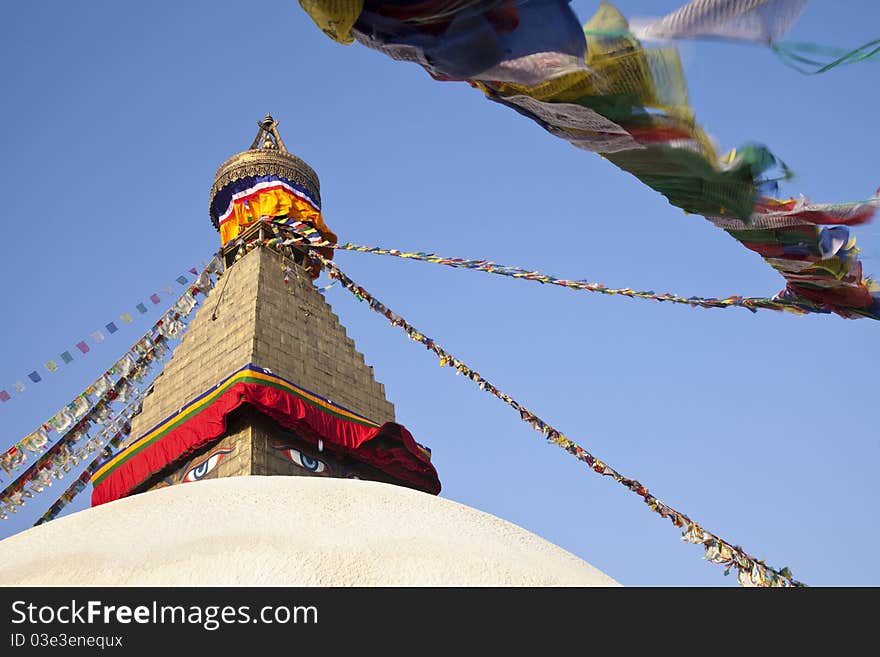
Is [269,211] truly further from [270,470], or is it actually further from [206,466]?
[270,470]

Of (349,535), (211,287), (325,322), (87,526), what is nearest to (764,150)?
(349,535)

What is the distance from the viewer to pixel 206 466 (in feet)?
31.7

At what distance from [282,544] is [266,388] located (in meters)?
5.30

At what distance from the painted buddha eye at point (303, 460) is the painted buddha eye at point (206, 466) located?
0.62 m

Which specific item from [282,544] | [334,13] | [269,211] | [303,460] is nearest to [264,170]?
[269,211]

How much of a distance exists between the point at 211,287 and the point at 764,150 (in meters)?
11.3

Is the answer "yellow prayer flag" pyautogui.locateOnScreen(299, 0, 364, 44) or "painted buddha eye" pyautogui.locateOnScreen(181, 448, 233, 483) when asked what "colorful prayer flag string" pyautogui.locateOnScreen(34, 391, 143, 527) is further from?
"yellow prayer flag" pyautogui.locateOnScreen(299, 0, 364, 44)

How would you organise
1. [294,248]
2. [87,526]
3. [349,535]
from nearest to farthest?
[349,535] → [87,526] → [294,248]

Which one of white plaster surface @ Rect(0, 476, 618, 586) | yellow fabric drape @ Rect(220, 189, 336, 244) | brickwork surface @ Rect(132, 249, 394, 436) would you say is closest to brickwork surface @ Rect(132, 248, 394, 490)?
brickwork surface @ Rect(132, 249, 394, 436)

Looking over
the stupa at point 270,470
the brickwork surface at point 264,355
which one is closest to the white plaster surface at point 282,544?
the stupa at point 270,470

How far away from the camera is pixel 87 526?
516 cm

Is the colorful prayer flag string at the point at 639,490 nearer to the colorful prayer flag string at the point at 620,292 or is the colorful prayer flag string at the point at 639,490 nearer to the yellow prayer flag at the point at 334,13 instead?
the colorful prayer flag string at the point at 620,292
